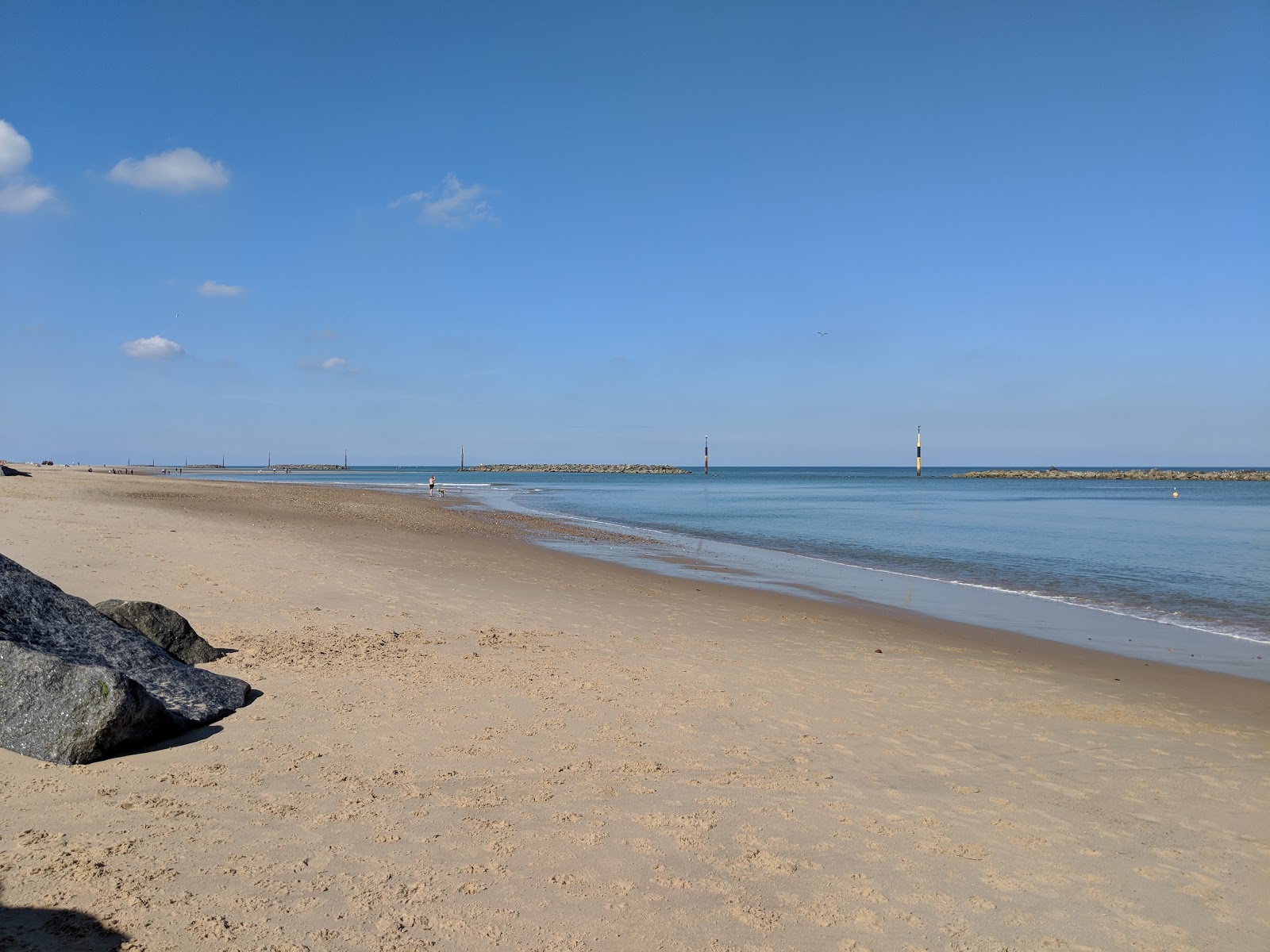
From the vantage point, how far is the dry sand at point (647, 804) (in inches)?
140

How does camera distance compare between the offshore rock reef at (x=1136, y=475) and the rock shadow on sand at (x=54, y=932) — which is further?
the offshore rock reef at (x=1136, y=475)

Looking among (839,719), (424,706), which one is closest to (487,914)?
(424,706)

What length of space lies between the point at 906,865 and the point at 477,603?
850 centimetres

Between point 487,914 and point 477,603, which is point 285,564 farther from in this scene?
point 487,914

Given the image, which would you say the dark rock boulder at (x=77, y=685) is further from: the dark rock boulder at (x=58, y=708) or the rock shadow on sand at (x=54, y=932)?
the rock shadow on sand at (x=54, y=932)

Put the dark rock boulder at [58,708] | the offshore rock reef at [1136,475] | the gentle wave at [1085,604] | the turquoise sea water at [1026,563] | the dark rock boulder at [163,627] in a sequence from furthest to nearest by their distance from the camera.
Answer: the offshore rock reef at [1136,475]
the turquoise sea water at [1026,563]
the gentle wave at [1085,604]
the dark rock boulder at [163,627]
the dark rock boulder at [58,708]

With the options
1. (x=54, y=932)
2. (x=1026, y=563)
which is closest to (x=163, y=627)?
(x=54, y=932)

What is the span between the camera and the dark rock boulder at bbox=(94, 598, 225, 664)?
6836mm

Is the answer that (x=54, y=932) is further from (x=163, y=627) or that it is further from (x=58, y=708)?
(x=163, y=627)

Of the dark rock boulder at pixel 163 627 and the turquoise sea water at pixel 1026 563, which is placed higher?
the dark rock boulder at pixel 163 627

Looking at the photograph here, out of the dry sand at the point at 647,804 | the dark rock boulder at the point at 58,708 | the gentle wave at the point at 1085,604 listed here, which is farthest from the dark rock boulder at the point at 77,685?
the gentle wave at the point at 1085,604

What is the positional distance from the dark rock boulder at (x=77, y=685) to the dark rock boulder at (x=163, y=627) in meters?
0.85

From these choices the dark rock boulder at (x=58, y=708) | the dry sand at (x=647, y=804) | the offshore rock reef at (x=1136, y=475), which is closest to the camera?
the dry sand at (x=647, y=804)

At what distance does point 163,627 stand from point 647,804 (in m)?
5.03
